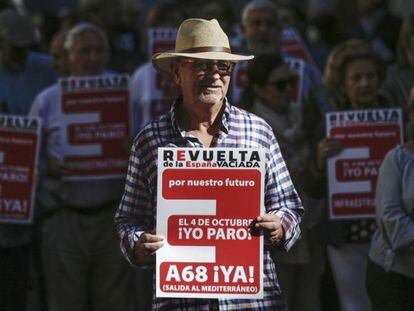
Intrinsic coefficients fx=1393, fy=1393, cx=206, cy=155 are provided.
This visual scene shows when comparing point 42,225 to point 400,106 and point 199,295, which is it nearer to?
point 400,106

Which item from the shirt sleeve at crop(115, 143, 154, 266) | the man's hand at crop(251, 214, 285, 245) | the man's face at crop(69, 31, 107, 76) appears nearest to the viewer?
the man's hand at crop(251, 214, 285, 245)

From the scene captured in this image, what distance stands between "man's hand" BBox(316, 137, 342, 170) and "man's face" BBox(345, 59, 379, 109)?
1.31 ft

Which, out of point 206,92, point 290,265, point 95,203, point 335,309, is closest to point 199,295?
point 206,92

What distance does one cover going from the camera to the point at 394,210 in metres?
7.58

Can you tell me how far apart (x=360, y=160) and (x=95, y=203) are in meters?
1.85

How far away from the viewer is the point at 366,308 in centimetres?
887

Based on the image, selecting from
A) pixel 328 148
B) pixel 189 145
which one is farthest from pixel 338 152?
pixel 189 145

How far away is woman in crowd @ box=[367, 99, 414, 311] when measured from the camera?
24.9ft

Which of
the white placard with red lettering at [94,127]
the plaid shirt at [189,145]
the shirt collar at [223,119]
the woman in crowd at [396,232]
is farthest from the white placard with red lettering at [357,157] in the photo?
the shirt collar at [223,119]

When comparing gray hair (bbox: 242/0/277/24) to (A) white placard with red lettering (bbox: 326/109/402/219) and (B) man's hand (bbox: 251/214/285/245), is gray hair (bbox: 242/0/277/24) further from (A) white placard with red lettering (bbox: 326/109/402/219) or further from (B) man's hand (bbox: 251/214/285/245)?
(B) man's hand (bbox: 251/214/285/245)

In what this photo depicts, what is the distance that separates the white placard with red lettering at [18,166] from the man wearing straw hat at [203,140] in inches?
113

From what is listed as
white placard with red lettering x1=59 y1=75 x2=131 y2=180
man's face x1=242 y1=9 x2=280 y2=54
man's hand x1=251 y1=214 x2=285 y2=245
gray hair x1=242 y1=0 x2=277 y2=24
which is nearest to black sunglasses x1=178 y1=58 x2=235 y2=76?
man's hand x1=251 y1=214 x2=285 y2=245

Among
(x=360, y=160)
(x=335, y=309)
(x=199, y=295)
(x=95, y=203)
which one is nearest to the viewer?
(x=199, y=295)

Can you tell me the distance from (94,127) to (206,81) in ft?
10.8
